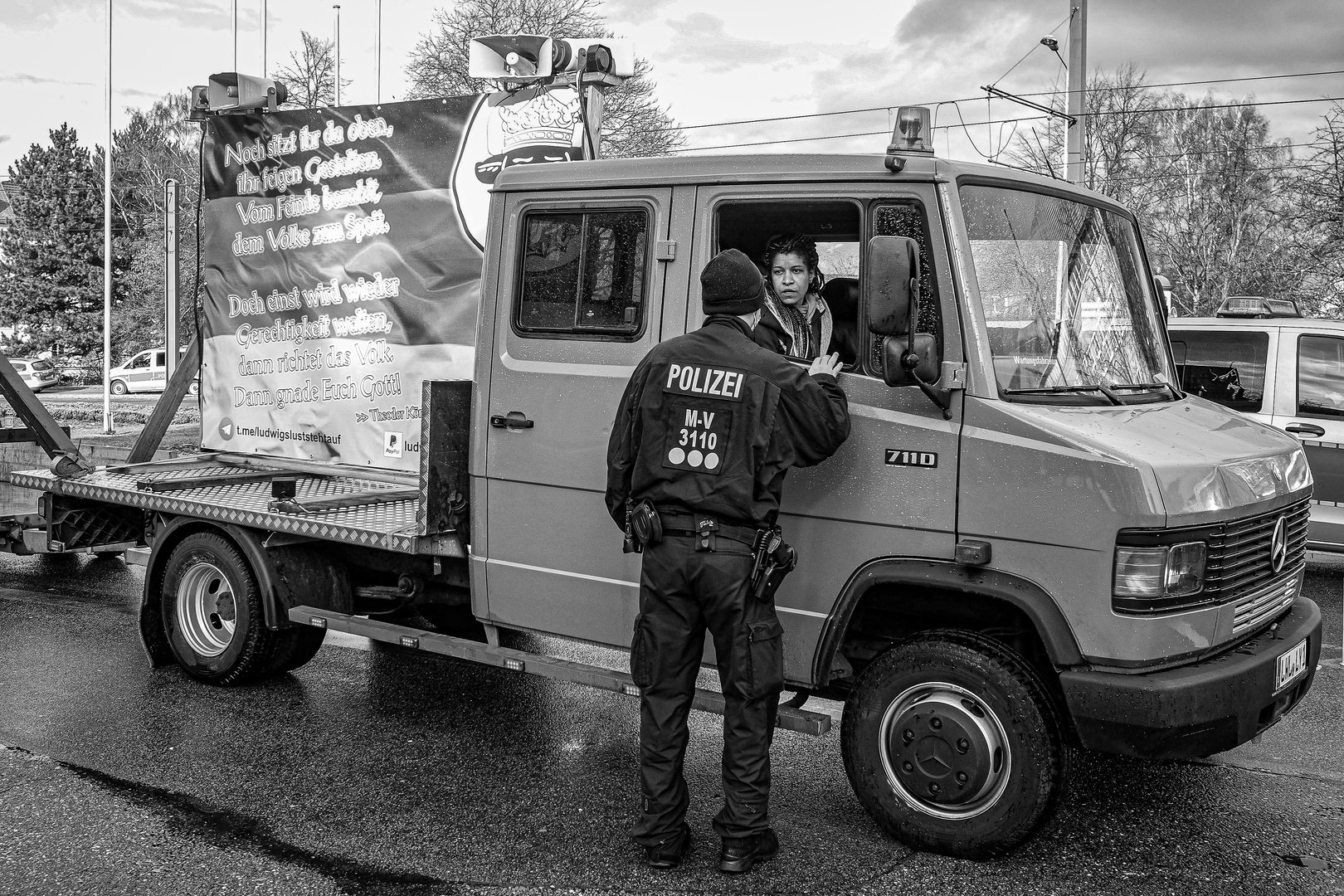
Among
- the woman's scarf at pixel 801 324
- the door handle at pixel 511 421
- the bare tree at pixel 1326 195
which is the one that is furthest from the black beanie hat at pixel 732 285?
the bare tree at pixel 1326 195

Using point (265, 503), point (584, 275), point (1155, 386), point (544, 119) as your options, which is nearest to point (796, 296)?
point (584, 275)

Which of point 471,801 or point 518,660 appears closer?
point 471,801

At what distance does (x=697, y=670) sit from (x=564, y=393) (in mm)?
1326

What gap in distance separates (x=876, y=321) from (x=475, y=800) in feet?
7.90

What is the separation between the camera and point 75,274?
51656 mm

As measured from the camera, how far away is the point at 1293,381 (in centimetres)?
859

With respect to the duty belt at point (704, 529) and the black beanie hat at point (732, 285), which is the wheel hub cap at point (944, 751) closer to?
the duty belt at point (704, 529)

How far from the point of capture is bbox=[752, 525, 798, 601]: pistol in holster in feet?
12.6

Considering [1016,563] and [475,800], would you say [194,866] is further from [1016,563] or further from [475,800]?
[1016,563]

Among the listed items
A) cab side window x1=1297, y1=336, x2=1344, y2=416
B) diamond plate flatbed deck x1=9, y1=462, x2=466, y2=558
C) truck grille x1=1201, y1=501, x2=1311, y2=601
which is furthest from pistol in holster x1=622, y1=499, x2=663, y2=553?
cab side window x1=1297, y1=336, x2=1344, y2=416

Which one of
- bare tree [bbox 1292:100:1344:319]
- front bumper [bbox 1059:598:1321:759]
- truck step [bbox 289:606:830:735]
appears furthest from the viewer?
bare tree [bbox 1292:100:1344:319]

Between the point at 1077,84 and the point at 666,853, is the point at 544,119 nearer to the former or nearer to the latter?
the point at 666,853

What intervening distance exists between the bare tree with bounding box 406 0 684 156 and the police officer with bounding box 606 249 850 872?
26.6m

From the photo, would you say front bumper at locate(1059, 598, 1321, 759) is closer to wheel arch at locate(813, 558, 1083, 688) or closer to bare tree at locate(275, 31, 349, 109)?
wheel arch at locate(813, 558, 1083, 688)
